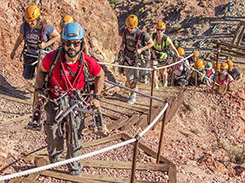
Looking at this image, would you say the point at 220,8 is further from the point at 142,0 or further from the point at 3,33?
the point at 3,33

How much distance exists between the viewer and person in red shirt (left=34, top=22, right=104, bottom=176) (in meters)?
3.70

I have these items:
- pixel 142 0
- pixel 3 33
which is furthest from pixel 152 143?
pixel 142 0

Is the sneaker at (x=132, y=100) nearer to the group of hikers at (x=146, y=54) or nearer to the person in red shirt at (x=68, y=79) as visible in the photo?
the group of hikers at (x=146, y=54)

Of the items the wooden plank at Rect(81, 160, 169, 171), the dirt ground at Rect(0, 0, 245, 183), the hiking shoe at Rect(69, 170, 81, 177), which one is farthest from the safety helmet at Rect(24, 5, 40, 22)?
the hiking shoe at Rect(69, 170, 81, 177)

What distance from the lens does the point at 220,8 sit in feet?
101

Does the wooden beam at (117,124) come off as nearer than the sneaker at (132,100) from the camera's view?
Yes

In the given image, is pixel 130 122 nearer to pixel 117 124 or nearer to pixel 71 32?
pixel 117 124

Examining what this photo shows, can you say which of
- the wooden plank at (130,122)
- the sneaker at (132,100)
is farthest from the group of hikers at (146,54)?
the wooden plank at (130,122)

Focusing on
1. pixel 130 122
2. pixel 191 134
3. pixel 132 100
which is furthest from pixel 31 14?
pixel 191 134

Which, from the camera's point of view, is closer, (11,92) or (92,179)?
(92,179)

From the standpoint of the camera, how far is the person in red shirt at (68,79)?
370cm

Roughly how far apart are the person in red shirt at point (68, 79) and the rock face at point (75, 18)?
15.0 feet

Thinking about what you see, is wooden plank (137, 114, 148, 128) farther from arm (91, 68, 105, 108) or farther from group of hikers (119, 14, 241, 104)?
arm (91, 68, 105, 108)

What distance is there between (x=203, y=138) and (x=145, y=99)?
2.00 metres
